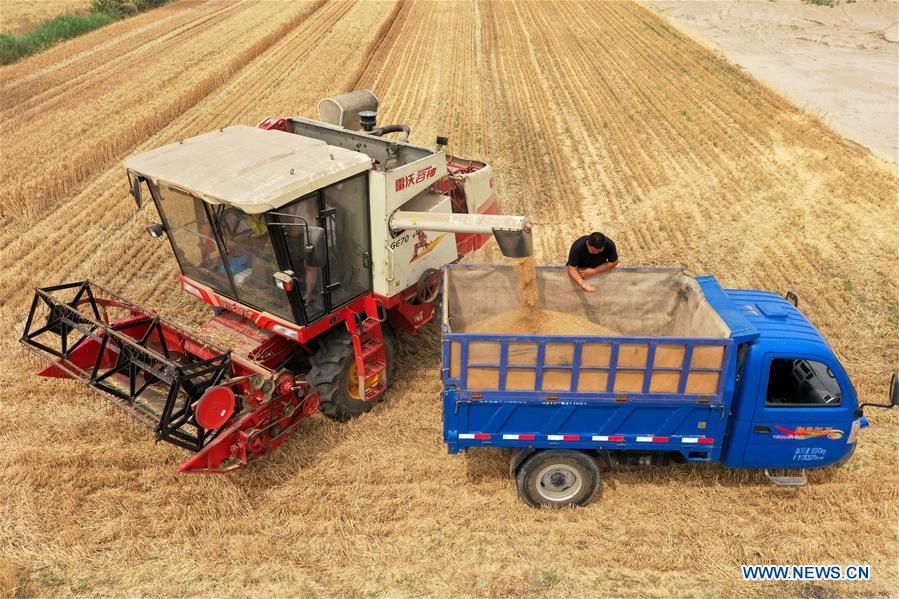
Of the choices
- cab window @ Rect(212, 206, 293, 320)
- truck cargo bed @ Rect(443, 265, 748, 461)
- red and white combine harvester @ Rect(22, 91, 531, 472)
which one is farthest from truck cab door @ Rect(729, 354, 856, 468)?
cab window @ Rect(212, 206, 293, 320)

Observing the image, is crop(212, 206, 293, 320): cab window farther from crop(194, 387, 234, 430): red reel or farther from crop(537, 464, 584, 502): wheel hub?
crop(537, 464, 584, 502): wheel hub

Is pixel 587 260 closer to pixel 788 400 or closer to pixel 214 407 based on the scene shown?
pixel 788 400

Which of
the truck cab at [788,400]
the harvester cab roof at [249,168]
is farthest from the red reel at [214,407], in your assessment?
the truck cab at [788,400]

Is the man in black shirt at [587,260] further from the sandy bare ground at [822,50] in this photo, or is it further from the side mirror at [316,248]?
the sandy bare ground at [822,50]

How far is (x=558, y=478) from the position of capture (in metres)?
6.01

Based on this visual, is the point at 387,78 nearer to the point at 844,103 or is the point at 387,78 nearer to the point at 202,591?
the point at 844,103

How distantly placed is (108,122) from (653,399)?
15.0m

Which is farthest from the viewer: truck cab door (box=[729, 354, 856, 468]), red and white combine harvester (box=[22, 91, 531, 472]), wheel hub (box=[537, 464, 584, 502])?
wheel hub (box=[537, 464, 584, 502])

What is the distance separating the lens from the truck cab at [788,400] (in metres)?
5.44

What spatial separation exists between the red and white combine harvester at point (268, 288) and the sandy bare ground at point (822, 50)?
51.7 ft

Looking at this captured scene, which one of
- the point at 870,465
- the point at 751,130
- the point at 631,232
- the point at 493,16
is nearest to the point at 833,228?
the point at 631,232

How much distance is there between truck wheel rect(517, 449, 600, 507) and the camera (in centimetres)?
583

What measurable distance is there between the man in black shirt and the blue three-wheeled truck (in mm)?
1161

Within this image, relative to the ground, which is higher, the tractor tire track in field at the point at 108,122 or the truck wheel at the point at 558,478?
the tractor tire track in field at the point at 108,122
